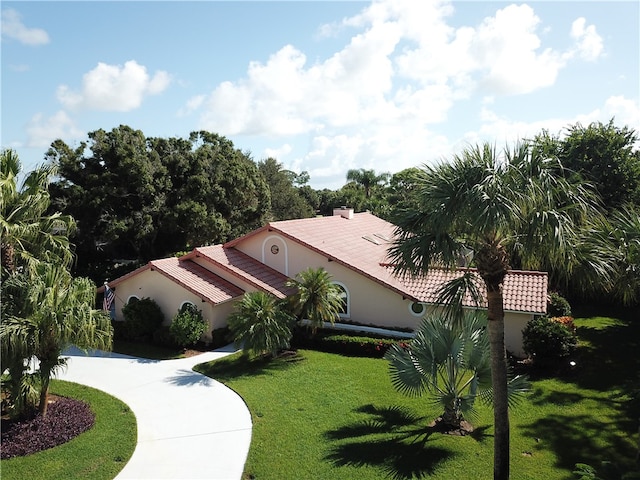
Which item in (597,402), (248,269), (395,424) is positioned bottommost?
(395,424)

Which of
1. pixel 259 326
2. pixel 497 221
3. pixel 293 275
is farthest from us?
pixel 293 275

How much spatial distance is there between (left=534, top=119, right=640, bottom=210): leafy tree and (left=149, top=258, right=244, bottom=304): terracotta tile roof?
63.9 feet

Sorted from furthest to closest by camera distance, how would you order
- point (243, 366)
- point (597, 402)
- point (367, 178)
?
point (367, 178)
point (243, 366)
point (597, 402)

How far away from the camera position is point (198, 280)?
2017 centimetres

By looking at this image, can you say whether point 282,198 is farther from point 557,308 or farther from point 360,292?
point 557,308

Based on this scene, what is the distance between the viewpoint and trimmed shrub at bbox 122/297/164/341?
19547 millimetres

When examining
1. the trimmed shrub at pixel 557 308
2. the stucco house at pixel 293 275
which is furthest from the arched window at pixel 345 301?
the trimmed shrub at pixel 557 308

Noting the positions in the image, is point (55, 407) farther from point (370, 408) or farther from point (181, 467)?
point (370, 408)

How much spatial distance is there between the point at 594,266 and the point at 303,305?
11372 mm

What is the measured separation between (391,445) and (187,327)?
1034 centimetres

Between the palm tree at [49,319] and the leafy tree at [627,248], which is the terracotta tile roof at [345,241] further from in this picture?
the palm tree at [49,319]

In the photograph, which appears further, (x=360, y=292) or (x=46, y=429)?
(x=360, y=292)

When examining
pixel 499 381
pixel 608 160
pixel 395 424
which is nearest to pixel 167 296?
pixel 395 424

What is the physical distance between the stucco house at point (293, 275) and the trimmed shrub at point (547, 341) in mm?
910
